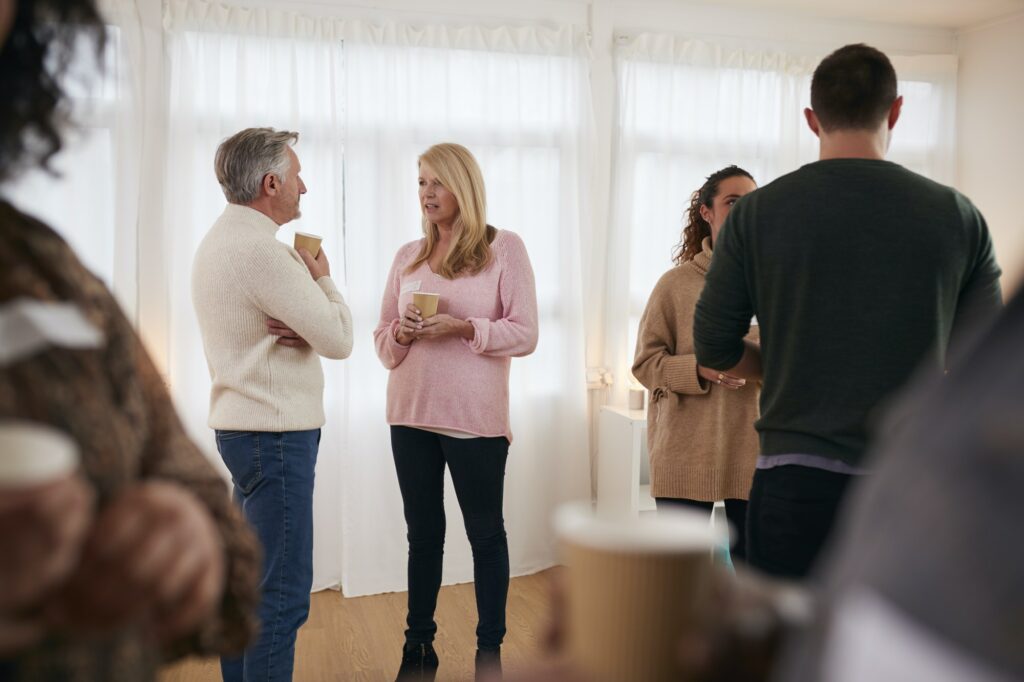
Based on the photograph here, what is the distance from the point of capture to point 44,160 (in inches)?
31.5

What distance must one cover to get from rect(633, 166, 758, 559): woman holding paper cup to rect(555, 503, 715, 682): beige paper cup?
181 centimetres

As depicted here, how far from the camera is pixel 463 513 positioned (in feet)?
8.15

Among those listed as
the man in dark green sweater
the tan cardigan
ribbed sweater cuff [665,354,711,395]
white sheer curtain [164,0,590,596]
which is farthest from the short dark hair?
white sheer curtain [164,0,590,596]

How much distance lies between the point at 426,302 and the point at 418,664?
1.13 meters

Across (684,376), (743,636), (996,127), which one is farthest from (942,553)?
(996,127)

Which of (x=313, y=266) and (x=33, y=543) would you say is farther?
(x=313, y=266)

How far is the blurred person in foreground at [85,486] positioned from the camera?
53 centimetres

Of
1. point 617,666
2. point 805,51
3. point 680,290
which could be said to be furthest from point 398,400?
point 805,51

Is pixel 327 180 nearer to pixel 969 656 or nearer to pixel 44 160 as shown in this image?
pixel 44 160

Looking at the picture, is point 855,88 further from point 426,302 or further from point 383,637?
point 383,637

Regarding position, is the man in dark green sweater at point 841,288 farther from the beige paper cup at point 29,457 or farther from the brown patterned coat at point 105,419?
the beige paper cup at point 29,457

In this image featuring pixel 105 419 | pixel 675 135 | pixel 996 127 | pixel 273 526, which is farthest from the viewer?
pixel 996 127

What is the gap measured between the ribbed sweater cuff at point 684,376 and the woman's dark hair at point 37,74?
6.00 feet

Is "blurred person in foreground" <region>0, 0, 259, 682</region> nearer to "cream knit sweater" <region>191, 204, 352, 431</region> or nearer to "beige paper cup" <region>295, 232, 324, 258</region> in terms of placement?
"cream knit sweater" <region>191, 204, 352, 431</region>
